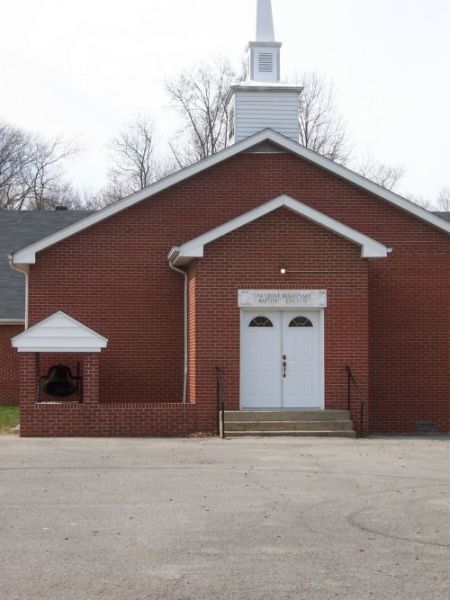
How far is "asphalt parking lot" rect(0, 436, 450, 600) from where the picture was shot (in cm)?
788

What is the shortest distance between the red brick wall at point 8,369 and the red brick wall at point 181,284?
659cm

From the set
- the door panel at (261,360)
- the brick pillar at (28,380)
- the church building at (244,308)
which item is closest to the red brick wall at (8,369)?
the church building at (244,308)

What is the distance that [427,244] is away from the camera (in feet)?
75.2

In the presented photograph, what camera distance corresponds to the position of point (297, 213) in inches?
805

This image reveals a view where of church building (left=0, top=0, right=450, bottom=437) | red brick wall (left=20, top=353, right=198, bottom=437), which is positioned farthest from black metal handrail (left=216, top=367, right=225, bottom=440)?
red brick wall (left=20, top=353, right=198, bottom=437)

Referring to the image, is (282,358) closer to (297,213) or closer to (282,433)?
(282,433)

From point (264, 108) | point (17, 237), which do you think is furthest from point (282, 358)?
point (17, 237)

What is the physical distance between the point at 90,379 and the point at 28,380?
1.20 meters

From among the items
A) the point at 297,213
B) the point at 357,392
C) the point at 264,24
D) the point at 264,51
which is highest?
the point at 264,24

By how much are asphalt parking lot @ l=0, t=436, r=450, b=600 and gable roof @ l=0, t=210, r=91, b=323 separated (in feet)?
37.9

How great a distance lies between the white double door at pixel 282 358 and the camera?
20.7 m

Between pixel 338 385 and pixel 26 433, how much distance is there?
20.6 feet

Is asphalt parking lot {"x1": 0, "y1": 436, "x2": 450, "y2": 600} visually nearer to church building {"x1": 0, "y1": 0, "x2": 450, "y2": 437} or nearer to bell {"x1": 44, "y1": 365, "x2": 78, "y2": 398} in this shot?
church building {"x1": 0, "y1": 0, "x2": 450, "y2": 437}

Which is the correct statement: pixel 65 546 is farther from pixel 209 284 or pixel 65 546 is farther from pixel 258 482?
pixel 209 284
